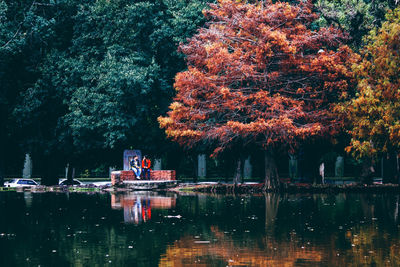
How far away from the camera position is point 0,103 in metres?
40.2

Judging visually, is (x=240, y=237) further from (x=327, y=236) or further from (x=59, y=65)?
(x=59, y=65)

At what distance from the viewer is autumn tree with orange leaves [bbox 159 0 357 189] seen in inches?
1289

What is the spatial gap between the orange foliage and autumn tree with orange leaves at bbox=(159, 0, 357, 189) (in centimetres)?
5

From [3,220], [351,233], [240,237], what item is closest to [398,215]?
[351,233]

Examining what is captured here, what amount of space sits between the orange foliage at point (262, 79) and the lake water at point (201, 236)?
11.3 metres

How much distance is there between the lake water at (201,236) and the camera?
10984mm

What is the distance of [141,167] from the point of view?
1553 inches

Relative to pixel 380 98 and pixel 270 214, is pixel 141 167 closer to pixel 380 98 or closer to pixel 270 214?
pixel 380 98

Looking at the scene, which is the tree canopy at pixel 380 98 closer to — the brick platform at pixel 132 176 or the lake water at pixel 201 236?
the lake water at pixel 201 236

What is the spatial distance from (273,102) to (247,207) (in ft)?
35.5

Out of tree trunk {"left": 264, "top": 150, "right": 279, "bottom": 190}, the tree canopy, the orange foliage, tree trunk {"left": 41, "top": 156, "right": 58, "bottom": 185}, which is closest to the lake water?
the tree canopy

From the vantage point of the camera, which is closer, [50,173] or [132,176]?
[132,176]

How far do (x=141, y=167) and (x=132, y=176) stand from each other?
0.78 meters

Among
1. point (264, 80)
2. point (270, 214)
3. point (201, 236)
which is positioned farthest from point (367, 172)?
point (201, 236)
